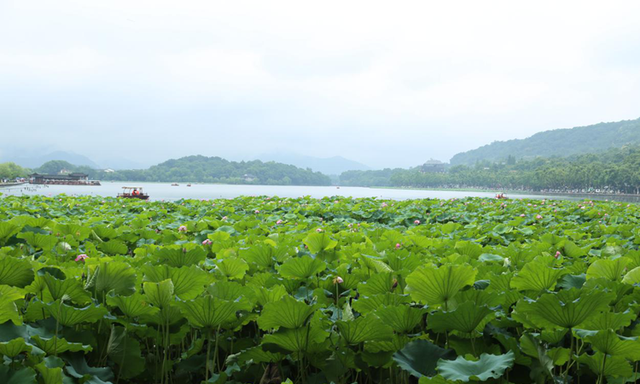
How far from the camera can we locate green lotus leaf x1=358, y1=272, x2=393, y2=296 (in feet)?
4.87

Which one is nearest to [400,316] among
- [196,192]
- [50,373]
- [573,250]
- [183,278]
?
[183,278]

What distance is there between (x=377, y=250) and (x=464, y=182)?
142 m

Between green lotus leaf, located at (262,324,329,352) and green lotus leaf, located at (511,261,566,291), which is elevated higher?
green lotus leaf, located at (511,261,566,291)

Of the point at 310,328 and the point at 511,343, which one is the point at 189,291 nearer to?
the point at 310,328

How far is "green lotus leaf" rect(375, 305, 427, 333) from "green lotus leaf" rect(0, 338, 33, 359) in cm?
93

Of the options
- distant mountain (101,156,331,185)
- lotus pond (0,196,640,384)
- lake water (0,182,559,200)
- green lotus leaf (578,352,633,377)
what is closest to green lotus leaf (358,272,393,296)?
lotus pond (0,196,640,384)

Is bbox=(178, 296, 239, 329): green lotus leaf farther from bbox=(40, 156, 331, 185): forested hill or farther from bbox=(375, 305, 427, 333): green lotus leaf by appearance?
bbox=(40, 156, 331, 185): forested hill

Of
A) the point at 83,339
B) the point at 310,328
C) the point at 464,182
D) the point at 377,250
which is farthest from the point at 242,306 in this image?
the point at 464,182

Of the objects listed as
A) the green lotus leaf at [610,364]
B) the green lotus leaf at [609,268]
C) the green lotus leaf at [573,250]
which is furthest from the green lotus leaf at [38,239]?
the green lotus leaf at [573,250]

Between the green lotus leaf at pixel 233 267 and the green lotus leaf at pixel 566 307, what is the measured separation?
1074 millimetres

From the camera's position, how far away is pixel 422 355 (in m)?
1.17

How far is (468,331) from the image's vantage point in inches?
46.4

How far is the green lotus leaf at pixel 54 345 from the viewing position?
1.11 metres

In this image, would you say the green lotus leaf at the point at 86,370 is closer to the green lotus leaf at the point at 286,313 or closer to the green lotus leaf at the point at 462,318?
the green lotus leaf at the point at 286,313
